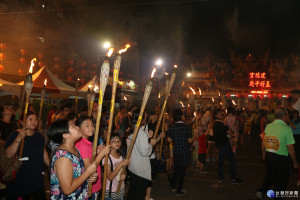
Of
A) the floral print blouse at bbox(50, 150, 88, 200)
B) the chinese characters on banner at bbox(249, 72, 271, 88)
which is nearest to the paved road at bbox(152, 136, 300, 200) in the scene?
the floral print blouse at bbox(50, 150, 88, 200)

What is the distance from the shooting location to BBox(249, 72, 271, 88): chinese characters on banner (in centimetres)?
2795

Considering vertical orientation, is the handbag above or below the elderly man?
below

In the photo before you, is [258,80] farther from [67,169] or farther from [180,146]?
[67,169]

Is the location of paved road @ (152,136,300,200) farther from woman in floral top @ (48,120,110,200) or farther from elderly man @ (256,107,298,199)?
woman in floral top @ (48,120,110,200)

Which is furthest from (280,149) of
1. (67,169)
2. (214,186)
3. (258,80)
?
(258,80)

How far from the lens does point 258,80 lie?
92.8ft

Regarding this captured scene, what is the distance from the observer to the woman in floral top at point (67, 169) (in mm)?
2389

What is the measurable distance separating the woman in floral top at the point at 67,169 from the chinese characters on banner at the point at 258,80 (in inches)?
1116

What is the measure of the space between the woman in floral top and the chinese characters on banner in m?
28.4

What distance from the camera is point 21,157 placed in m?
3.44

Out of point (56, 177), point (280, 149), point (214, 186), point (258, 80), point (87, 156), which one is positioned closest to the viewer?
point (56, 177)

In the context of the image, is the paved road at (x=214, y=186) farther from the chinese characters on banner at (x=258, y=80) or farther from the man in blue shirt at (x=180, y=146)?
the chinese characters on banner at (x=258, y=80)

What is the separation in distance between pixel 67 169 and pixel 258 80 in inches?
1149

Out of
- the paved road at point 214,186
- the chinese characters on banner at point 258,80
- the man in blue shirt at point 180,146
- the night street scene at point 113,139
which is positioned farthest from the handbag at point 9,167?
the chinese characters on banner at point 258,80
